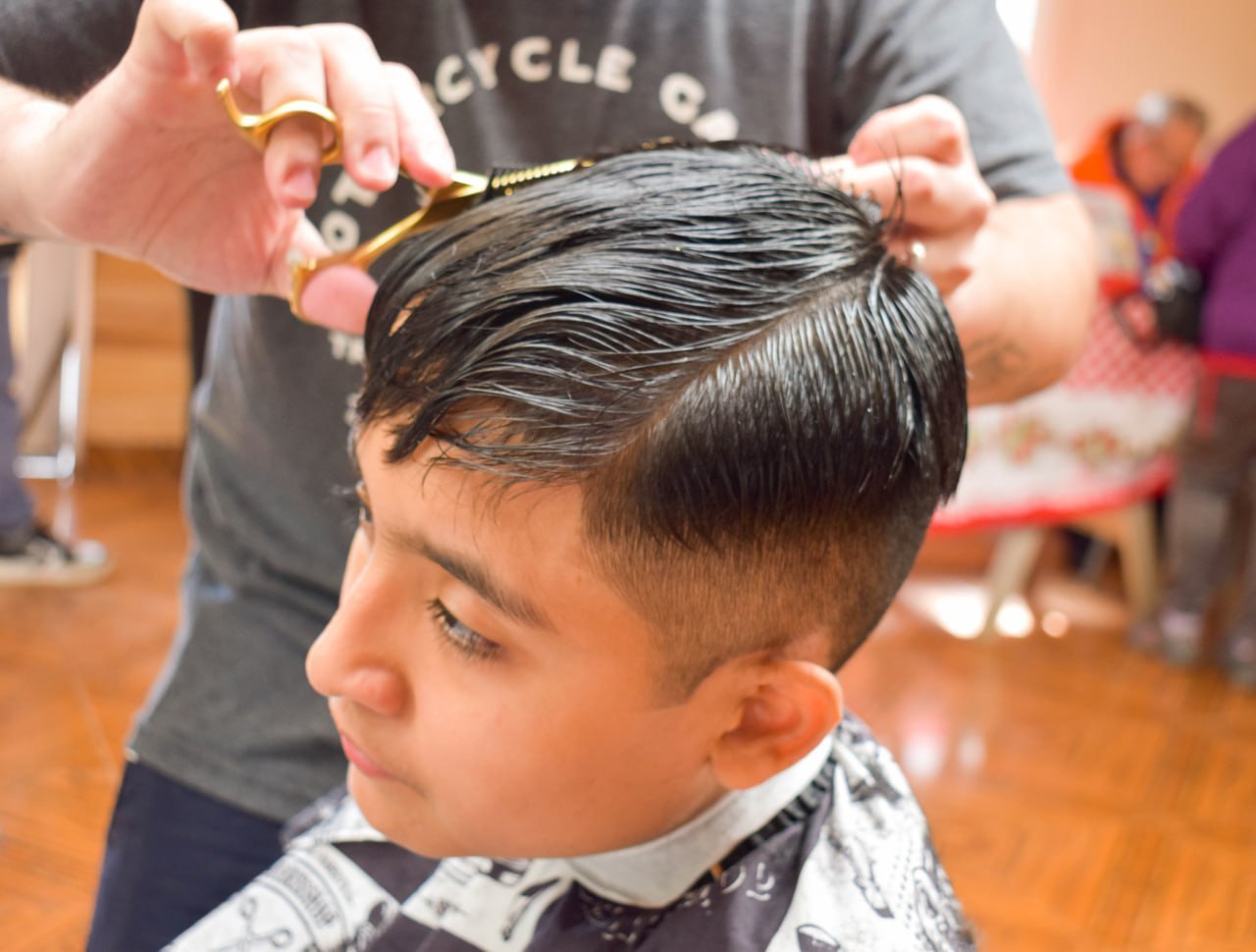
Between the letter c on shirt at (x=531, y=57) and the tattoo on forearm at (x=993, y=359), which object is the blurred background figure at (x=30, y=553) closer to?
the letter c on shirt at (x=531, y=57)

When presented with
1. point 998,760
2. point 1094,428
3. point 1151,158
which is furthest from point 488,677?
point 1151,158

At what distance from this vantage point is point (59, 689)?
2137 millimetres

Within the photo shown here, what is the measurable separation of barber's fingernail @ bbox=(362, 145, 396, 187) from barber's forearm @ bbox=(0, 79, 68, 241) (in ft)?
0.67

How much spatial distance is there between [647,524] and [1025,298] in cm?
39

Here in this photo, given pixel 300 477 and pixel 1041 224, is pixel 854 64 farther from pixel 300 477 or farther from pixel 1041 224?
pixel 300 477

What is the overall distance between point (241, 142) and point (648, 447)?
282 millimetres

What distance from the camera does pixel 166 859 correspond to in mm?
854

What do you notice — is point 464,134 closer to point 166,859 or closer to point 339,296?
point 339,296

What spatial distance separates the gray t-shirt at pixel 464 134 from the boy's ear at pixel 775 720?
320 mm

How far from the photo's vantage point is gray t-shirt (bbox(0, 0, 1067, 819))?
0.85 m

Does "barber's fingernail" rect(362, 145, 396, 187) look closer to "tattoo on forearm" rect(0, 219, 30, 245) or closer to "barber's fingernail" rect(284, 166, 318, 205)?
"barber's fingernail" rect(284, 166, 318, 205)

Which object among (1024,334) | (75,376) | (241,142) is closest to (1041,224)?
(1024,334)

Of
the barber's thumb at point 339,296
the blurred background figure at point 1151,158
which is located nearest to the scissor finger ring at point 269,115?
the barber's thumb at point 339,296

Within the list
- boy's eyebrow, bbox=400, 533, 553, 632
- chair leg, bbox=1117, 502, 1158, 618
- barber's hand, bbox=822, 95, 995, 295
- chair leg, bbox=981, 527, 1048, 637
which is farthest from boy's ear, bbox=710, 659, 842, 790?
chair leg, bbox=1117, 502, 1158, 618
